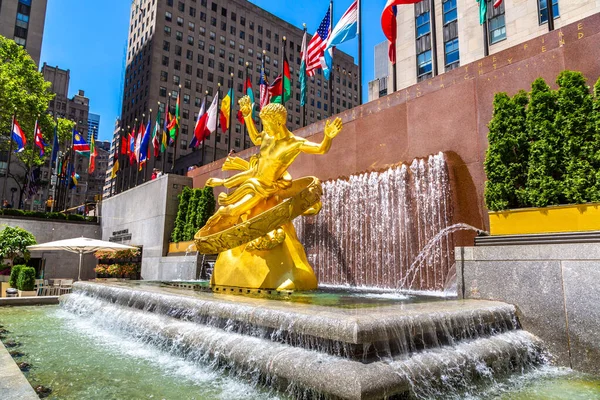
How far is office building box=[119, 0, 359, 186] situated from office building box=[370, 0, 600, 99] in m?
25.9

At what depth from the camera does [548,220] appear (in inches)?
298

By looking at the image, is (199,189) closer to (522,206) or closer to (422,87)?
(422,87)

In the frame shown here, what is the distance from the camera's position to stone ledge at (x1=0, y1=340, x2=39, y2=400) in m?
3.48

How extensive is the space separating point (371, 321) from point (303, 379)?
0.89 meters

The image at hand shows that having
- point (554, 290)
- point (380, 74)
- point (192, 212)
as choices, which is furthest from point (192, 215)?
point (380, 74)

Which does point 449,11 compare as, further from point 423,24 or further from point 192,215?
point 192,215

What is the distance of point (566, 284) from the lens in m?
5.98

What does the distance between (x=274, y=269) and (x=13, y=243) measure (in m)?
17.8

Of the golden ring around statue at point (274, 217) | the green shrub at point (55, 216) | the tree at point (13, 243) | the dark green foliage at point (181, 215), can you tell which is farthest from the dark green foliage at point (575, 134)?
the green shrub at point (55, 216)

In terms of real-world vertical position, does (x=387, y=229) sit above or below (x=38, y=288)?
above

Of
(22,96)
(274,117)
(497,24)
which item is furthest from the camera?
(22,96)

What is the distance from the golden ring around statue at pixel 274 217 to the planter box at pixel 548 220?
3827 mm

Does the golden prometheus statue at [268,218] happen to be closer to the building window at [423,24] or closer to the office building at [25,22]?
the building window at [423,24]

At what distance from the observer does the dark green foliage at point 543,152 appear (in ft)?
25.2
